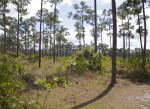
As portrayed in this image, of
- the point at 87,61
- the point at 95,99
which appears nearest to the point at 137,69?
the point at 87,61

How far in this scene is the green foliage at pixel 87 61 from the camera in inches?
352

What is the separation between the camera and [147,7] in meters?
12.8

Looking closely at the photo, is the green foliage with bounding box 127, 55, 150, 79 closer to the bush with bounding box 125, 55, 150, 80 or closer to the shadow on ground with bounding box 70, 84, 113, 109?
the bush with bounding box 125, 55, 150, 80

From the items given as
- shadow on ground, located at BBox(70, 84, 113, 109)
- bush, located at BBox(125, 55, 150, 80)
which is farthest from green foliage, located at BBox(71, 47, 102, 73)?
shadow on ground, located at BBox(70, 84, 113, 109)

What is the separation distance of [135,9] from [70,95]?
15.1m

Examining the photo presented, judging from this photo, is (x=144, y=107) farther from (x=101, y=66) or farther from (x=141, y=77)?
(x=101, y=66)

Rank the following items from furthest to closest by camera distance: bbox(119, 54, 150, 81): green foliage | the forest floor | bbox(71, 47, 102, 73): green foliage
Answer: bbox(71, 47, 102, 73): green foliage → bbox(119, 54, 150, 81): green foliage → the forest floor

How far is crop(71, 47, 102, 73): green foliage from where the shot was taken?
352 inches

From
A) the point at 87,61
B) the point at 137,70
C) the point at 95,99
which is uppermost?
the point at 87,61

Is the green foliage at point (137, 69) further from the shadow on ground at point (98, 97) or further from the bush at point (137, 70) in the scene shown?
the shadow on ground at point (98, 97)

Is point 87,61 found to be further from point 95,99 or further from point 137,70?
point 95,99

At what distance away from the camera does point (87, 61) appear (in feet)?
31.2

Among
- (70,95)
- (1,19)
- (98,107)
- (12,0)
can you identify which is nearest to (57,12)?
(12,0)

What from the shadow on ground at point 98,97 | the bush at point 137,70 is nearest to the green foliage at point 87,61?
the bush at point 137,70
